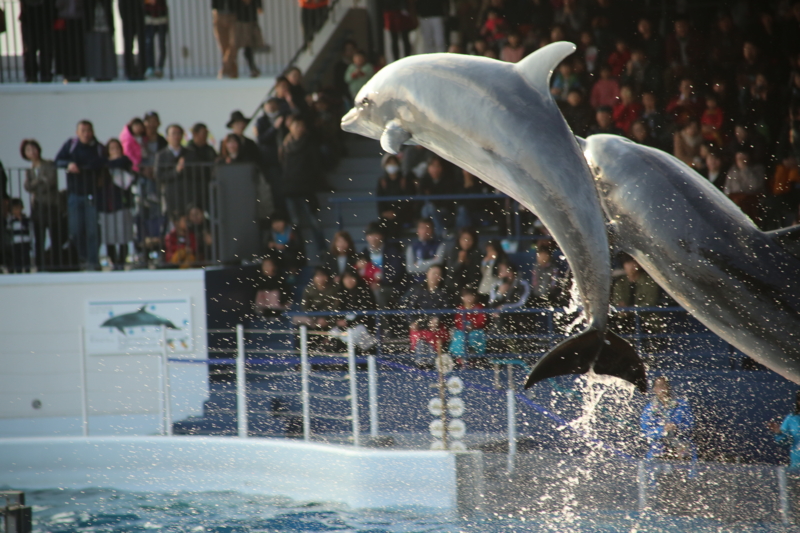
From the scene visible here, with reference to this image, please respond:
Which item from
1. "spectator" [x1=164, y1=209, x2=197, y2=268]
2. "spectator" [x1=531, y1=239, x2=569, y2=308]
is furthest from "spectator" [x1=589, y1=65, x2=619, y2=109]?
"spectator" [x1=164, y1=209, x2=197, y2=268]

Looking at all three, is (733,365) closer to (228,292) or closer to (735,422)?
(735,422)

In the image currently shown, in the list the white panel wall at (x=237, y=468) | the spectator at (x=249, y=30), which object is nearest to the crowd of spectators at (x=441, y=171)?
the white panel wall at (x=237, y=468)

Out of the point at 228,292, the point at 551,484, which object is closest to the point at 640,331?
the point at 551,484

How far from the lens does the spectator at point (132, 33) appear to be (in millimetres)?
16484

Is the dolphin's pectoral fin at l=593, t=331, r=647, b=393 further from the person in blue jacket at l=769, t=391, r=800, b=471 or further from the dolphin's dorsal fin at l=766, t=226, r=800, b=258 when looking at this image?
the person in blue jacket at l=769, t=391, r=800, b=471

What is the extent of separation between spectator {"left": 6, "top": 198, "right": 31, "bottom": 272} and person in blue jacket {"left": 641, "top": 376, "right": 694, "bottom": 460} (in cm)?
892

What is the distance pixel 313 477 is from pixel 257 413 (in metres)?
1.97

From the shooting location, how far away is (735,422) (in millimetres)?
10680

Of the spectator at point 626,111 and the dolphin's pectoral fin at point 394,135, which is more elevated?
the spectator at point 626,111

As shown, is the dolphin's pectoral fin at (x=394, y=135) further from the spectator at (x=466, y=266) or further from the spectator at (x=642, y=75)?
the spectator at (x=642, y=75)

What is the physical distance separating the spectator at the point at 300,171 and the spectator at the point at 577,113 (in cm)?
354

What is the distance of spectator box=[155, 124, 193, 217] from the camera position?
13539 millimetres

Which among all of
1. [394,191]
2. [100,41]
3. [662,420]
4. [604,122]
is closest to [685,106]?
[604,122]

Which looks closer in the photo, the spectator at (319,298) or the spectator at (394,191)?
the spectator at (319,298)
